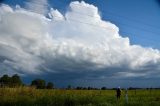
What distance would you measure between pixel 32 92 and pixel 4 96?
3.76 metres

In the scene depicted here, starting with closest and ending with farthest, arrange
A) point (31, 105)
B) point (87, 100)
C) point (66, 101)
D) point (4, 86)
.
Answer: point (31, 105) → point (66, 101) → point (87, 100) → point (4, 86)

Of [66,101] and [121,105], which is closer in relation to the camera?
[121,105]

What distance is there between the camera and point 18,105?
25.8 meters

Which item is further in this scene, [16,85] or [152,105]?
[16,85]

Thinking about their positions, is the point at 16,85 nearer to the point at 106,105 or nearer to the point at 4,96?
the point at 4,96

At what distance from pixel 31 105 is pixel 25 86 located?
9370mm

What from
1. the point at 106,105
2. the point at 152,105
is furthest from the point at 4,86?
the point at 152,105

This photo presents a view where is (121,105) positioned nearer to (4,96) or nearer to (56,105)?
(56,105)

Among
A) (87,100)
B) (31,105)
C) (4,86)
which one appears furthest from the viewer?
(4,86)

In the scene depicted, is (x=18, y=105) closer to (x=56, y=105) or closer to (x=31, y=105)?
(x=31, y=105)

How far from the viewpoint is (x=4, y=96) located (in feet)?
102

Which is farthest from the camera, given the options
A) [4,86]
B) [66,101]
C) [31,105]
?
[4,86]

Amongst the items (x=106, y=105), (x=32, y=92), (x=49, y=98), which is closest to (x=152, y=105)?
(x=106, y=105)

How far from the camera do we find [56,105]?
84.9 feet
